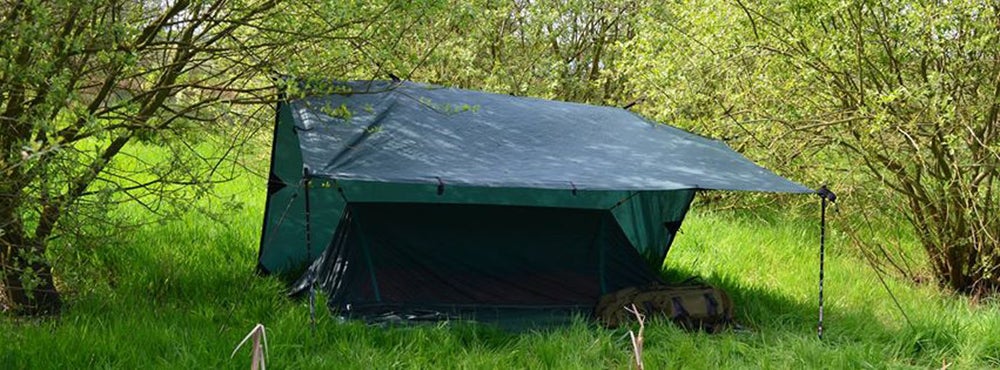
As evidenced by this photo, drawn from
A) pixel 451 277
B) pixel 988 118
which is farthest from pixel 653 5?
pixel 451 277

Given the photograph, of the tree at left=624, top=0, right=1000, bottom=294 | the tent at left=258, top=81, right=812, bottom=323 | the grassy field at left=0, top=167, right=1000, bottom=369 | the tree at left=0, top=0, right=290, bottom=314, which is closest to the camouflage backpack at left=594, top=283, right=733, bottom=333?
the grassy field at left=0, top=167, right=1000, bottom=369

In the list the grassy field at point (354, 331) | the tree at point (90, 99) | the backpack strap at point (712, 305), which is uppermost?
the tree at point (90, 99)

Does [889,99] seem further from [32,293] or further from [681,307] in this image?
[32,293]

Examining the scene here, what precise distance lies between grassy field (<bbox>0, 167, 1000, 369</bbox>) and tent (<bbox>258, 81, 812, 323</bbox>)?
47 centimetres

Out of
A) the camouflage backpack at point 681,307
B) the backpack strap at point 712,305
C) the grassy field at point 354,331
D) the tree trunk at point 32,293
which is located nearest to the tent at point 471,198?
the camouflage backpack at point 681,307

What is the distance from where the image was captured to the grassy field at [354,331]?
370cm

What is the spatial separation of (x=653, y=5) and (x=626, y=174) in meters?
5.68

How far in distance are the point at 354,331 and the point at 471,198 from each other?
61.0 inches

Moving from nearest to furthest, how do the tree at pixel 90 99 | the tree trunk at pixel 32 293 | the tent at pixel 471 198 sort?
the tree at pixel 90 99 < the tree trunk at pixel 32 293 < the tent at pixel 471 198

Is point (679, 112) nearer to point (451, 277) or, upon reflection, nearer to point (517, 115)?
point (517, 115)

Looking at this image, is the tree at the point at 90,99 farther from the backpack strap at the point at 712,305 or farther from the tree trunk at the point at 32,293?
the backpack strap at the point at 712,305

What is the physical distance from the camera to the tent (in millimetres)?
4398

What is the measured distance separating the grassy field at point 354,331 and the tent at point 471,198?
1.55 feet

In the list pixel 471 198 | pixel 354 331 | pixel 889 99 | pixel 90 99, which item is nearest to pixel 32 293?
pixel 90 99
